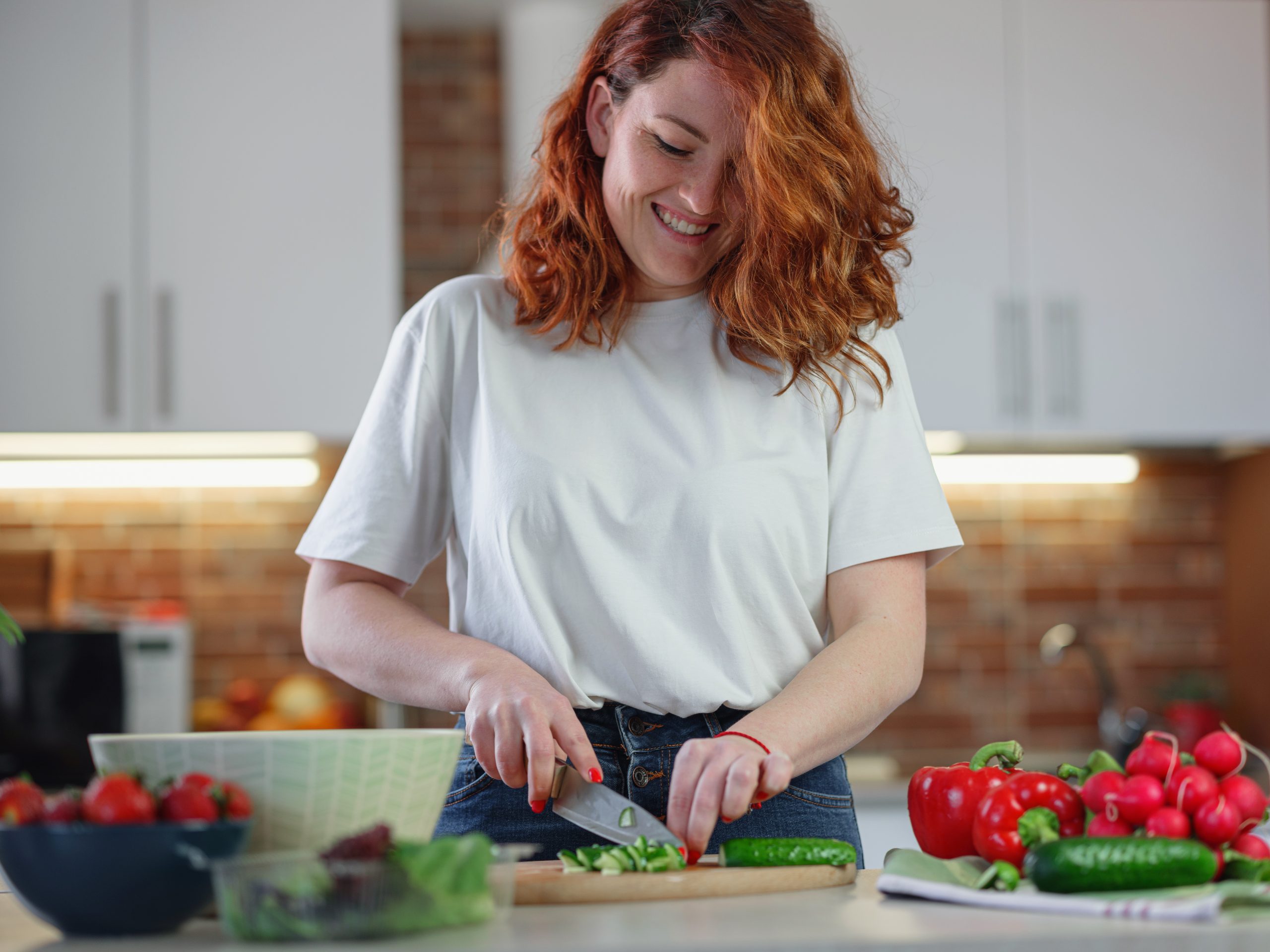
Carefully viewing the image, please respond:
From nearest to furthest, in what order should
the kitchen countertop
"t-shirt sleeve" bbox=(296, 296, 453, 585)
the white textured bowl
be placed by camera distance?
the kitchen countertop < the white textured bowl < "t-shirt sleeve" bbox=(296, 296, 453, 585)

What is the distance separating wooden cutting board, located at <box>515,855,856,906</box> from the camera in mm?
800

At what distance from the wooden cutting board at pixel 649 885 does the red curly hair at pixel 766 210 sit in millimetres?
485

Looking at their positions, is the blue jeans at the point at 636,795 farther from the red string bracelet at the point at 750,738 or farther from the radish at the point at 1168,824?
the radish at the point at 1168,824

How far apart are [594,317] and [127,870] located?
71cm

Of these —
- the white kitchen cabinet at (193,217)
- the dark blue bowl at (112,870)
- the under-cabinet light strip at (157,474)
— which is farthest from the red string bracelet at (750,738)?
the under-cabinet light strip at (157,474)

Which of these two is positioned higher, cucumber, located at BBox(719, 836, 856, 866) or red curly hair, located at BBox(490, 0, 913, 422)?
red curly hair, located at BBox(490, 0, 913, 422)

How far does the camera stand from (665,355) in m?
1.24

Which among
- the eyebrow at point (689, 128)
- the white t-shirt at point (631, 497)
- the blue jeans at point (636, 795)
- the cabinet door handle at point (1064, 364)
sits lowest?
the blue jeans at point (636, 795)

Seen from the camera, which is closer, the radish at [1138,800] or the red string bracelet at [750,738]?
the radish at [1138,800]

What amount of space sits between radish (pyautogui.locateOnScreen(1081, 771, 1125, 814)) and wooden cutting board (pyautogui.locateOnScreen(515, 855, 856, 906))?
0.19 metres

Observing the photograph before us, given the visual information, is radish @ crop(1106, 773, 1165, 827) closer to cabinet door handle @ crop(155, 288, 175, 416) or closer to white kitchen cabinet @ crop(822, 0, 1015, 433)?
→ white kitchen cabinet @ crop(822, 0, 1015, 433)

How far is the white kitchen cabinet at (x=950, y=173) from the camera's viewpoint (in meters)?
2.67

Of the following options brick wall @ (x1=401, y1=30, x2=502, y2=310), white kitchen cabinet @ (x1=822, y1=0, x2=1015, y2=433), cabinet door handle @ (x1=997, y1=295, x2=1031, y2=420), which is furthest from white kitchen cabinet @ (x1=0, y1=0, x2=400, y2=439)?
cabinet door handle @ (x1=997, y1=295, x2=1031, y2=420)

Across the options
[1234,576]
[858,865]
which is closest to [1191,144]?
[1234,576]
